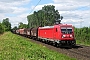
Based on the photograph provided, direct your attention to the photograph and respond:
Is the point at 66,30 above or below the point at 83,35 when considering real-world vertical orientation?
above

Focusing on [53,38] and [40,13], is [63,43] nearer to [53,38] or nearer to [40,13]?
[53,38]

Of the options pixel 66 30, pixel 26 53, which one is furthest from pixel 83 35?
pixel 26 53

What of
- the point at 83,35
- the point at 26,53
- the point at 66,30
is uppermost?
the point at 66,30

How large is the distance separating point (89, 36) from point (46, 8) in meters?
105

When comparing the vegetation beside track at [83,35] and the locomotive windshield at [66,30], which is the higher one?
the locomotive windshield at [66,30]

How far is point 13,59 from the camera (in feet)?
40.0

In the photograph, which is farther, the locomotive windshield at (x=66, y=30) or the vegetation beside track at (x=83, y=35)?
the vegetation beside track at (x=83, y=35)

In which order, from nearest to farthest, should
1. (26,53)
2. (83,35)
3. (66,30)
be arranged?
(26,53), (66,30), (83,35)

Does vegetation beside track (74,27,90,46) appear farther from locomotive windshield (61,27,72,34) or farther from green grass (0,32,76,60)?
green grass (0,32,76,60)

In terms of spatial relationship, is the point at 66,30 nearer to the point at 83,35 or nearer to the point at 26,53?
the point at 83,35

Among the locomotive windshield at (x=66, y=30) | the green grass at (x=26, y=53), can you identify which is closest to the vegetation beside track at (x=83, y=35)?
the locomotive windshield at (x=66, y=30)

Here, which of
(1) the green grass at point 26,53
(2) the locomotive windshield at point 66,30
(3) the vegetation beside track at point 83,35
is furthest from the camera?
(3) the vegetation beside track at point 83,35

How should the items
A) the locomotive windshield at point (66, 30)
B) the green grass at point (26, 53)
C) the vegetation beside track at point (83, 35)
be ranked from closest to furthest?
the green grass at point (26, 53), the locomotive windshield at point (66, 30), the vegetation beside track at point (83, 35)

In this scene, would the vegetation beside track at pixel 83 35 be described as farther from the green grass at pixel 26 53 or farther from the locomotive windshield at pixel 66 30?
the green grass at pixel 26 53
